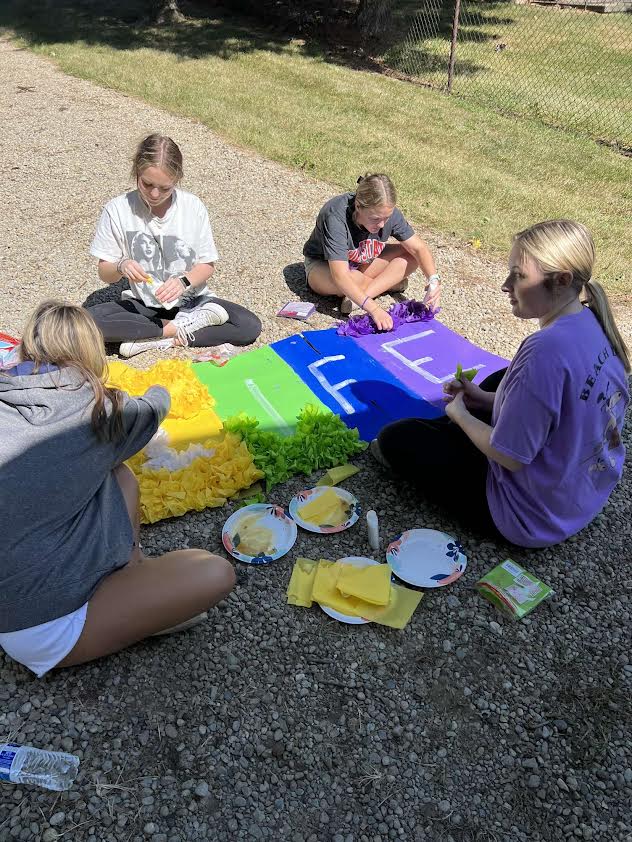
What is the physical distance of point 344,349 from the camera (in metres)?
4.48

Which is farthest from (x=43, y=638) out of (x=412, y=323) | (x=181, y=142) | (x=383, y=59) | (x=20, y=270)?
(x=383, y=59)

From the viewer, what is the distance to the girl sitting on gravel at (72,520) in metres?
2.16

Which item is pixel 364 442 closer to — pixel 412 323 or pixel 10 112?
pixel 412 323

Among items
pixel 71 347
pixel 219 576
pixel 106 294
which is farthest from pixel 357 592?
pixel 106 294

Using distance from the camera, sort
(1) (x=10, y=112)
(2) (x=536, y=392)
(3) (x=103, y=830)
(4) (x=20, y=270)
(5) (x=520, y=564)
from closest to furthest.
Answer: (3) (x=103, y=830), (2) (x=536, y=392), (5) (x=520, y=564), (4) (x=20, y=270), (1) (x=10, y=112)

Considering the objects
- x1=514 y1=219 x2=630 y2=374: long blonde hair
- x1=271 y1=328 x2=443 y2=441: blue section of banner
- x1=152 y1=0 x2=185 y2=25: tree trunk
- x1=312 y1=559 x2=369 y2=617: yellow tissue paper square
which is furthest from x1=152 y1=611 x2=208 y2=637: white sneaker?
x1=152 y1=0 x2=185 y2=25: tree trunk

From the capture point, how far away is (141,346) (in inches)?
169

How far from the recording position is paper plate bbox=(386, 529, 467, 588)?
2898mm

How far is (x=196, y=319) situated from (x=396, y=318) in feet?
4.69

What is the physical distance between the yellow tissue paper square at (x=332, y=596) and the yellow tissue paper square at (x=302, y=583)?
4cm

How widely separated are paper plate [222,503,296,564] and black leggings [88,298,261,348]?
1.58 meters

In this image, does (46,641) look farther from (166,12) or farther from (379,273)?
(166,12)

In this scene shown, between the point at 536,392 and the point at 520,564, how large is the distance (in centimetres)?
94

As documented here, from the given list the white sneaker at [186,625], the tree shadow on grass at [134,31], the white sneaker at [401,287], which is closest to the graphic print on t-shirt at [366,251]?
the white sneaker at [401,287]
